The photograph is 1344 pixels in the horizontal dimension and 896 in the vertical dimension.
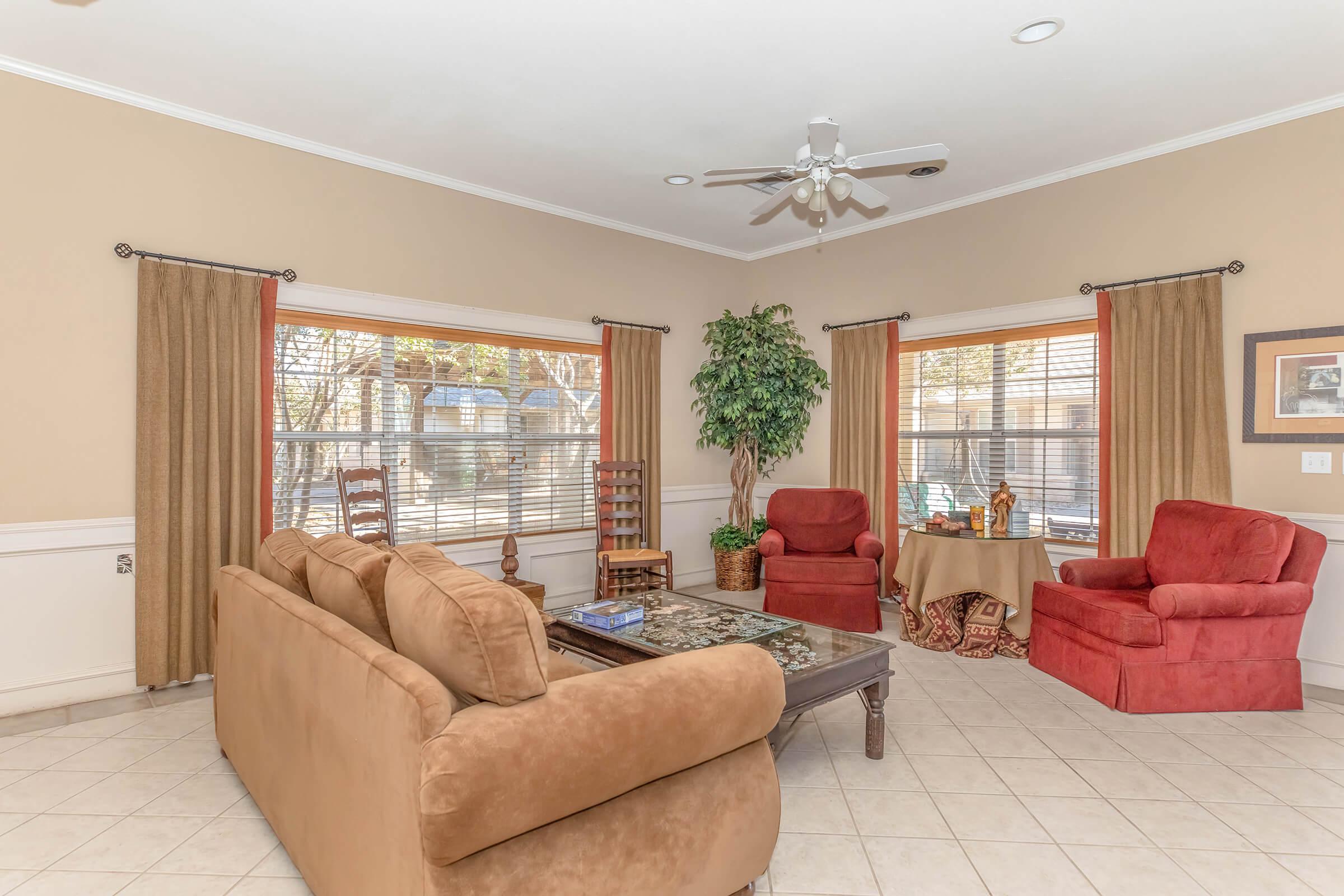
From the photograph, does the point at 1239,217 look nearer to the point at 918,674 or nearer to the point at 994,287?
the point at 994,287

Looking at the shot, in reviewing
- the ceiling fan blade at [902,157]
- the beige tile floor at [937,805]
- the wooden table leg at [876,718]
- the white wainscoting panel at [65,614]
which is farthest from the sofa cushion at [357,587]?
the ceiling fan blade at [902,157]

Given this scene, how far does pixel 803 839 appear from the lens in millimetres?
2328

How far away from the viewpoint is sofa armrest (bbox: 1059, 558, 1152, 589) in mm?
3965

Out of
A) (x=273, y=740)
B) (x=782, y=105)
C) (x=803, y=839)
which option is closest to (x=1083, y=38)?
(x=782, y=105)

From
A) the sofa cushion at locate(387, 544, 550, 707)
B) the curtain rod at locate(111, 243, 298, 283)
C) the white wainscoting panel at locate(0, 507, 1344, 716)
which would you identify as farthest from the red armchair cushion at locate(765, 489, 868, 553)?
the sofa cushion at locate(387, 544, 550, 707)

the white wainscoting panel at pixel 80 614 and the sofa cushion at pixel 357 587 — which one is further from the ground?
the sofa cushion at pixel 357 587

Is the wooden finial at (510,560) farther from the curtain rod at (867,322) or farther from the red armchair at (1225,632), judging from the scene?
the red armchair at (1225,632)

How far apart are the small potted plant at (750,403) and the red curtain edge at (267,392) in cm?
313

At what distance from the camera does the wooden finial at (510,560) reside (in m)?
4.76

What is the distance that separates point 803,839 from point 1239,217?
4.07 m

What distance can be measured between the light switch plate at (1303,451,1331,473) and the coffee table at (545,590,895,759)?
2.65 metres

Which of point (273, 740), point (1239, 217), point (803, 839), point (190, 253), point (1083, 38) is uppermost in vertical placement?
point (1083, 38)

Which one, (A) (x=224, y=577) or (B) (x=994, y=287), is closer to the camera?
(A) (x=224, y=577)

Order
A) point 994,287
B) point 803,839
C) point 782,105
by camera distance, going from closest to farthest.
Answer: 1. point 803,839
2. point 782,105
3. point 994,287
